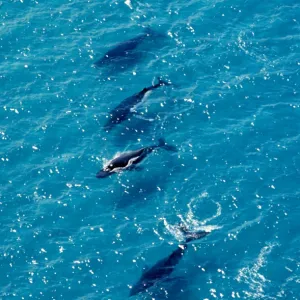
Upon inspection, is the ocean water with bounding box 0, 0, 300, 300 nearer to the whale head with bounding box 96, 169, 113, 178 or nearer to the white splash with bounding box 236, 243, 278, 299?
the white splash with bounding box 236, 243, 278, 299

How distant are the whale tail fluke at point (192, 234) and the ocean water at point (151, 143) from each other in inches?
22.7

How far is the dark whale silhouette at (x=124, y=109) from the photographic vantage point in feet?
189

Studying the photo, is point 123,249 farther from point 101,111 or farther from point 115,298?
point 101,111

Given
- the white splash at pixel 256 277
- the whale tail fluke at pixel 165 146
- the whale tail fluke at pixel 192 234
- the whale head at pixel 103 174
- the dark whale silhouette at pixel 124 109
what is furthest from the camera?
the dark whale silhouette at pixel 124 109

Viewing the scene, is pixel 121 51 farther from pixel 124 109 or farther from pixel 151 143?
pixel 151 143

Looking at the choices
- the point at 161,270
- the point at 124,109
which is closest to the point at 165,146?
the point at 124,109

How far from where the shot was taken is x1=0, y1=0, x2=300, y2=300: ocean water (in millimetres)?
49062

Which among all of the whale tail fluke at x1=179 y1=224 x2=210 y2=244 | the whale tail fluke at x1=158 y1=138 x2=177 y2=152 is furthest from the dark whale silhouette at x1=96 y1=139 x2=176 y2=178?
the whale tail fluke at x1=179 y1=224 x2=210 y2=244

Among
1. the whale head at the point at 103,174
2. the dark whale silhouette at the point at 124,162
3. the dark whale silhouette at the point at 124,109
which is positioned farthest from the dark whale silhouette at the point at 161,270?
the dark whale silhouette at the point at 124,109

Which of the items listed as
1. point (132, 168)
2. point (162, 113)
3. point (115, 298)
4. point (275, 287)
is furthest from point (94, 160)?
point (275, 287)

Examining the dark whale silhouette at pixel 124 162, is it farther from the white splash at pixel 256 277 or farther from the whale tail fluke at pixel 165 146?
the white splash at pixel 256 277

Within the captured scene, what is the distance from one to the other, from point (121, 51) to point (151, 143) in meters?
10.7

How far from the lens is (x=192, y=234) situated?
50562 mm

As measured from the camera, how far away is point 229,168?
5478 cm
